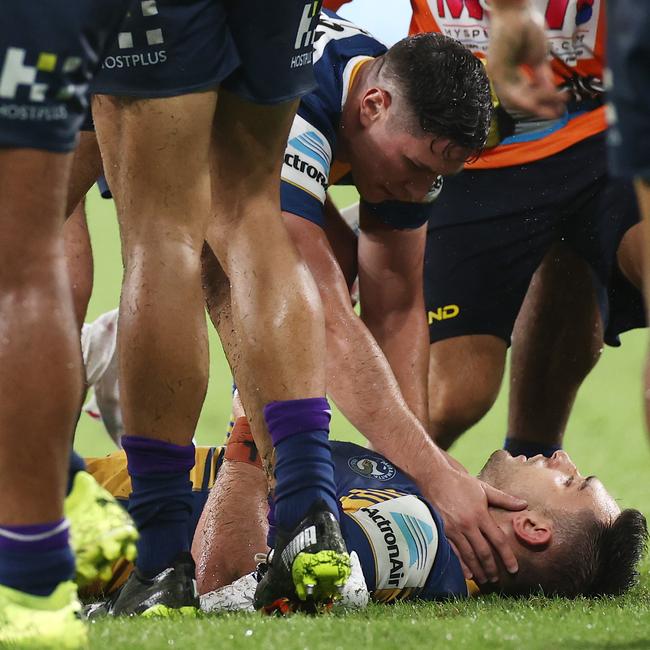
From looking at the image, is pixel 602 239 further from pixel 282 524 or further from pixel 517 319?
pixel 282 524

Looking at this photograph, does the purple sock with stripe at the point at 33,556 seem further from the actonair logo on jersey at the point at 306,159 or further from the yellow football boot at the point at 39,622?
the actonair logo on jersey at the point at 306,159

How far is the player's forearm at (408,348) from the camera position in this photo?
3146mm

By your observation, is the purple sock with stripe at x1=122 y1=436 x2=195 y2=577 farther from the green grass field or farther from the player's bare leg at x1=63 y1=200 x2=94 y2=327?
the player's bare leg at x1=63 y1=200 x2=94 y2=327

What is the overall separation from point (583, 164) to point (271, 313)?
5.43 ft

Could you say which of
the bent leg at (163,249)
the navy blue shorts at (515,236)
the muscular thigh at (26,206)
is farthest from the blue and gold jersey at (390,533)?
the navy blue shorts at (515,236)

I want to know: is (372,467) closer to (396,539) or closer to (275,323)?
(396,539)

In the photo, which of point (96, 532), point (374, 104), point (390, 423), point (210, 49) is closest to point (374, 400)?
point (390, 423)

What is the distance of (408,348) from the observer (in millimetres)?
3195

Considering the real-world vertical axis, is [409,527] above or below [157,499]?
below

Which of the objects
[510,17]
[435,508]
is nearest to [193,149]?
[510,17]

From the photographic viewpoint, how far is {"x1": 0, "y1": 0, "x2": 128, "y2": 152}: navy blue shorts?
1586 mm

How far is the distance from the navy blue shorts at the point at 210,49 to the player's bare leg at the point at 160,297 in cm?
4

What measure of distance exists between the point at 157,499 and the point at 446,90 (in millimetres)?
1139

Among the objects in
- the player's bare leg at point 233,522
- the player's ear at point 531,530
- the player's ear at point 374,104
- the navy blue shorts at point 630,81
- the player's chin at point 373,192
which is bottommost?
the player's ear at point 531,530
